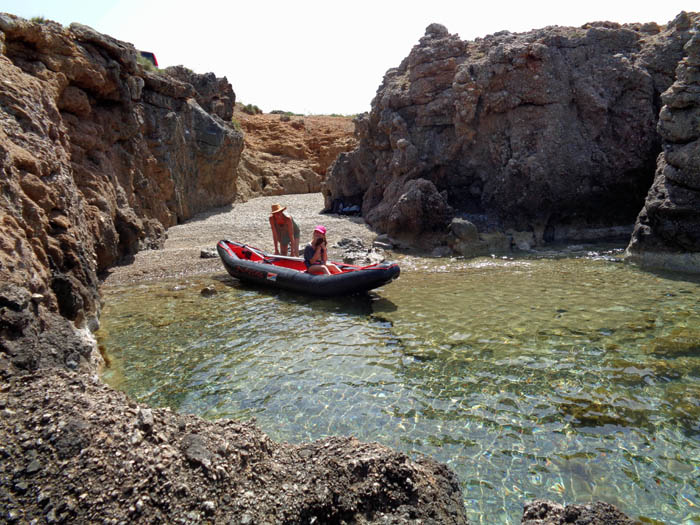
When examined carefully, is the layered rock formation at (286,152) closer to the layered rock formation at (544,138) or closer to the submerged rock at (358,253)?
the submerged rock at (358,253)

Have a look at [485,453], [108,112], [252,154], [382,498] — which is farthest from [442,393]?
[252,154]

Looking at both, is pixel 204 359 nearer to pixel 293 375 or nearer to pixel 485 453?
pixel 293 375

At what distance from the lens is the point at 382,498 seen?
8.25 feet

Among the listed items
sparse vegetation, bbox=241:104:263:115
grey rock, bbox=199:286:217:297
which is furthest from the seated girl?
sparse vegetation, bbox=241:104:263:115

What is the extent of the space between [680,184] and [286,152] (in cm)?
2294

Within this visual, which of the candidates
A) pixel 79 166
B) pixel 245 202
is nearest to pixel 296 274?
pixel 79 166

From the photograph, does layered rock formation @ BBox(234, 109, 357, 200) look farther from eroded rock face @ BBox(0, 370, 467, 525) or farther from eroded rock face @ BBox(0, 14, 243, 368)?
eroded rock face @ BBox(0, 370, 467, 525)

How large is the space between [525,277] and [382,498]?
7836mm

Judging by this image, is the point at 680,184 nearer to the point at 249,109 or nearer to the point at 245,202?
the point at 245,202

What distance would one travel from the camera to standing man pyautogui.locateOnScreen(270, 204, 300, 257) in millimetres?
10383

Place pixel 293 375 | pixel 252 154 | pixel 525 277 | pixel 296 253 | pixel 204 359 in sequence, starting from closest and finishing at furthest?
pixel 293 375 → pixel 204 359 → pixel 525 277 → pixel 296 253 → pixel 252 154

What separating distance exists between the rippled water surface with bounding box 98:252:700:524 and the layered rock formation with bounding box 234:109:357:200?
17942 mm

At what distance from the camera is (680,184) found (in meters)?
9.44

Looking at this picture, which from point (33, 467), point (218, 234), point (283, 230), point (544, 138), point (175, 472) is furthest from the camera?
point (218, 234)
